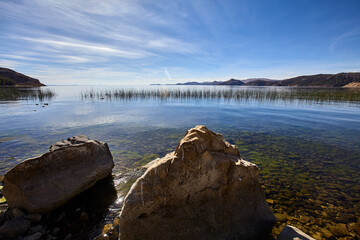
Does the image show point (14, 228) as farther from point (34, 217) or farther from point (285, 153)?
point (285, 153)

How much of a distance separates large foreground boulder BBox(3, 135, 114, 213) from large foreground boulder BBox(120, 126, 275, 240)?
8.87 feet

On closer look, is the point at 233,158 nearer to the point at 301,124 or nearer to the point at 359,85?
the point at 301,124

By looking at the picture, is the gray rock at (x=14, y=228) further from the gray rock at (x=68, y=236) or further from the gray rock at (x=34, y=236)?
the gray rock at (x=68, y=236)

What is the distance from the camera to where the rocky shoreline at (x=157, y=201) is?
3.72 meters

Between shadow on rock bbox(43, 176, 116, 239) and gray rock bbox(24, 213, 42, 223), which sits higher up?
gray rock bbox(24, 213, 42, 223)

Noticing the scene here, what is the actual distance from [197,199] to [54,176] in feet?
14.1

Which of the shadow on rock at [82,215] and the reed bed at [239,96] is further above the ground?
the reed bed at [239,96]

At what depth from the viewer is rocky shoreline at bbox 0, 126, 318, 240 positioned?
12.2 ft

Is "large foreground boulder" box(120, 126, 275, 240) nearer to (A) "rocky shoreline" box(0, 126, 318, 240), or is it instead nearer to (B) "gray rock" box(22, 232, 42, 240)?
(A) "rocky shoreline" box(0, 126, 318, 240)

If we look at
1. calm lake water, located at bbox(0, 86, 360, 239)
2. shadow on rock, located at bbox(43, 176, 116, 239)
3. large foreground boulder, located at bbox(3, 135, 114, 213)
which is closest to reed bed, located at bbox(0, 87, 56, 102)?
calm lake water, located at bbox(0, 86, 360, 239)

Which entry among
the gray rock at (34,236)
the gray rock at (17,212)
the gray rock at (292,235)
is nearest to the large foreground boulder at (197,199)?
the gray rock at (292,235)

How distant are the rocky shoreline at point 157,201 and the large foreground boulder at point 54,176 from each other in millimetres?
23

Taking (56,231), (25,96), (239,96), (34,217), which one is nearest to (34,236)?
(56,231)

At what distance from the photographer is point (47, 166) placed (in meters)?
4.92
